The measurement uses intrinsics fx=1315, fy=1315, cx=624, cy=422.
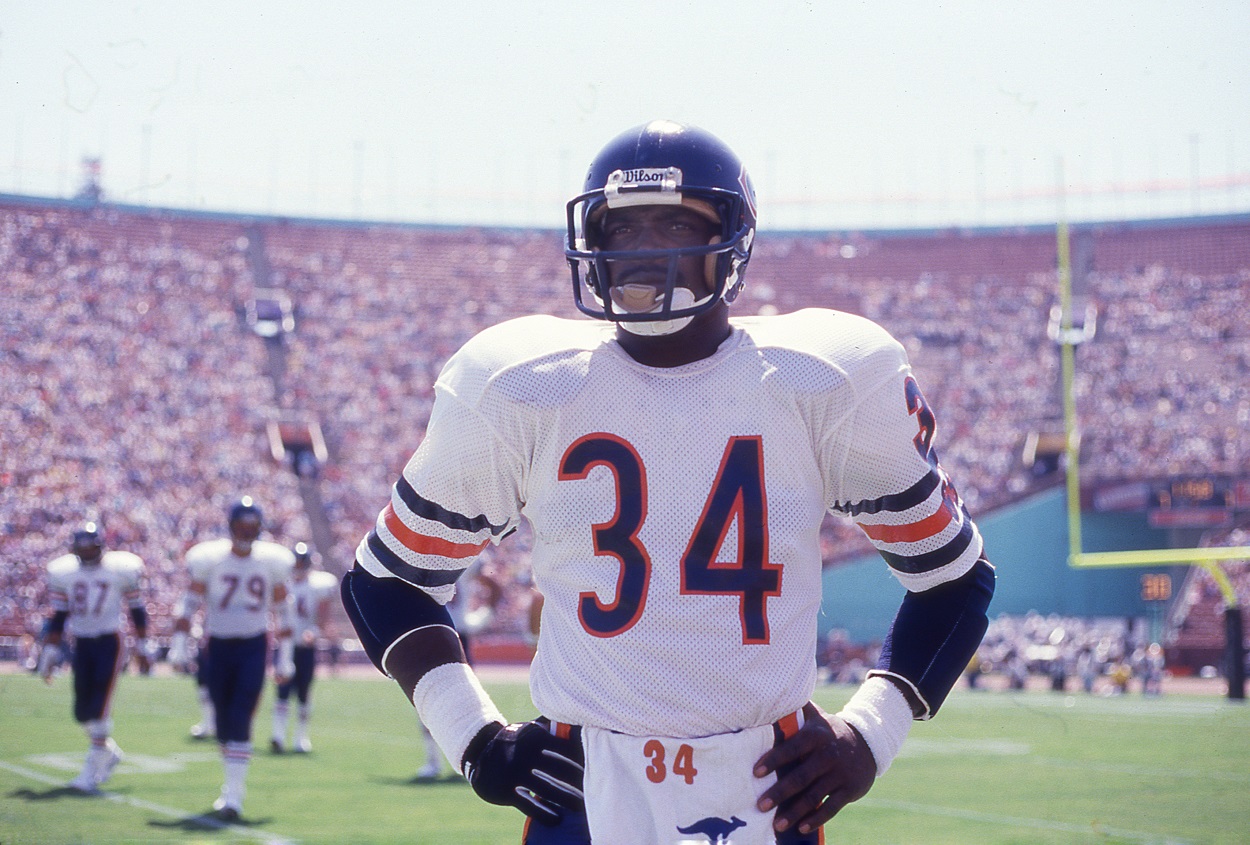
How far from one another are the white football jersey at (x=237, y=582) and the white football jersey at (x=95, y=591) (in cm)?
85

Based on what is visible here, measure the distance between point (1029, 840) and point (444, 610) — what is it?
577 cm

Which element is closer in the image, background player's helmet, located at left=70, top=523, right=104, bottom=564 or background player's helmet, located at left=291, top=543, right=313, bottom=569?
background player's helmet, located at left=70, top=523, right=104, bottom=564

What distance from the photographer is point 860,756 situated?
7.11 feet

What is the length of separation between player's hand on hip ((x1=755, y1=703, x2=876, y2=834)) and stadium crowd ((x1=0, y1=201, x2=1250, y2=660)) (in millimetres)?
24221

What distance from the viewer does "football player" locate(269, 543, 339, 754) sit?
39.0 ft

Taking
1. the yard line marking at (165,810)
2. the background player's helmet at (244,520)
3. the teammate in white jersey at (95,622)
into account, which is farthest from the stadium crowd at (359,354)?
the background player's helmet at (244,520)

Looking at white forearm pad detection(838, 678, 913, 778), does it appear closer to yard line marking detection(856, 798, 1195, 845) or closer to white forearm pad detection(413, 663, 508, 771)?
white forearm pad detection(413, 663, 508, 771)

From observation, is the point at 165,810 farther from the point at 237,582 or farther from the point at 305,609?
the point at 305,609

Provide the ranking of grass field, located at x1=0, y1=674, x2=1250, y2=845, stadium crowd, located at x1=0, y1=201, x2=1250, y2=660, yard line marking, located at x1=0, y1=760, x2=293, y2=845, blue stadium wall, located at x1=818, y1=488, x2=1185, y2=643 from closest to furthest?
1. yard line marking, located at x1=0, y1=760, x2=293, y2=845
2. grass field, located at x1=0, y1=674, x2=1250, y2=845
3. stadium crowd, located at x1=0, y1=201, x2=1250, y2=660
4. blue stadium wall, located at x1=818, y1=488, x2=1185, y2=643

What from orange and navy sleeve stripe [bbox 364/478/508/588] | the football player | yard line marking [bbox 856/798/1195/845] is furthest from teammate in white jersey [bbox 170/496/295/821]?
orange and navy sleeve stripe [bbox 364/478/508/588]

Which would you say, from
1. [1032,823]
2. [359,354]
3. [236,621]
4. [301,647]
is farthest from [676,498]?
[359,354]

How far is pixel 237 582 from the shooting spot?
930 centimetres

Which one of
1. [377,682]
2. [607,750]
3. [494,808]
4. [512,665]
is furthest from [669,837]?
[512,665]

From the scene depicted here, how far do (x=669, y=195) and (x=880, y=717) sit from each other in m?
0.98
